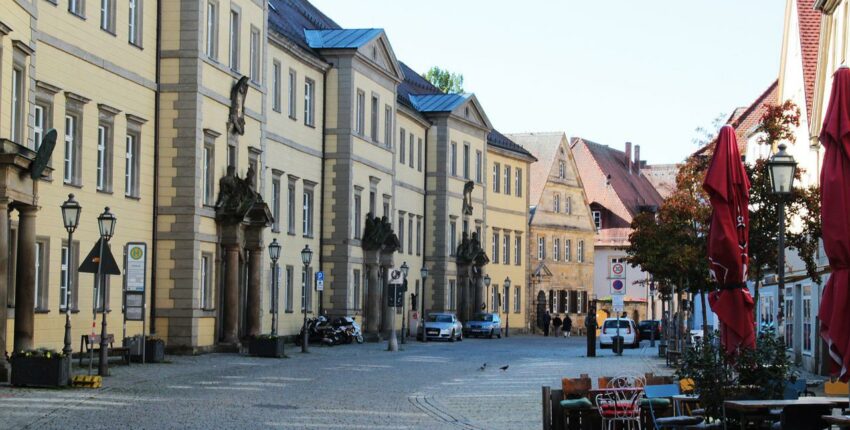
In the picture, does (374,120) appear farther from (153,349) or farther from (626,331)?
(153,349)

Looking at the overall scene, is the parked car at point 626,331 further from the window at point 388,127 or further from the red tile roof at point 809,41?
the red tile roof at point 809,41

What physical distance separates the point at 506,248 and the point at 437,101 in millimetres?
14556

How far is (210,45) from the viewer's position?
4353 centimetres

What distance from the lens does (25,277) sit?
27.9m

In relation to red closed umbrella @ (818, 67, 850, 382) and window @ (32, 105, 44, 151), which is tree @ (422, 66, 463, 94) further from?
red closed umbrella @ (818, 67, 850, 382)

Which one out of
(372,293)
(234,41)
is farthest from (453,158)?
(234,41)

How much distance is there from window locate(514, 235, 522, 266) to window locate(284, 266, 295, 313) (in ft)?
122

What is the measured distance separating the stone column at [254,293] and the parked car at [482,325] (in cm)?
3228

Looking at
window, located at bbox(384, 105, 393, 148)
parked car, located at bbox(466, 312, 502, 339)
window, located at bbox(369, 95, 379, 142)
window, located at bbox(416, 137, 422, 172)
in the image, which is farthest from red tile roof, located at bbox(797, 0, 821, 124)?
parked car, located at bbox(466, 312, 502, 339)

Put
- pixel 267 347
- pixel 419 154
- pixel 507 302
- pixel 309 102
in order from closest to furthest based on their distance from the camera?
1. pixel 267 347
2. pixel 309 102
3. pixel 419 154
4. pixel 507 302

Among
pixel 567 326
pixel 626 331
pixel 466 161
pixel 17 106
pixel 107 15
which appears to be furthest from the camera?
pixel 567 326

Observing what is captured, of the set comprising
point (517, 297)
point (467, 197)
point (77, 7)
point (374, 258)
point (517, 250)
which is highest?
point (77, 7)

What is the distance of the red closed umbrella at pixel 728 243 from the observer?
19656 millimetres

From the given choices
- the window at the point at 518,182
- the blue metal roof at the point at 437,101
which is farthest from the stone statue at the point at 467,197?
the window at the point at 518,182
